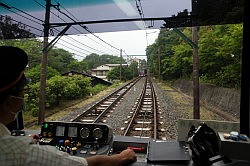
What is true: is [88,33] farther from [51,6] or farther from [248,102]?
[248,102]

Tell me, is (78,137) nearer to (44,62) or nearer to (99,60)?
(44,62)

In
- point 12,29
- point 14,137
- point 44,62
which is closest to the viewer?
point 14,137

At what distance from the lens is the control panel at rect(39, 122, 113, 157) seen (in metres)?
1.51

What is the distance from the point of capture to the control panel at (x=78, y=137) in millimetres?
1508

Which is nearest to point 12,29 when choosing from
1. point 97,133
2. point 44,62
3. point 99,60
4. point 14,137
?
point 44,62

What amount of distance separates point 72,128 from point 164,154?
708 mm

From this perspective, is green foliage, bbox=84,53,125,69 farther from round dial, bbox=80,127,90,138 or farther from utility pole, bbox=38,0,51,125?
round dial, bbox=80,127,90,138

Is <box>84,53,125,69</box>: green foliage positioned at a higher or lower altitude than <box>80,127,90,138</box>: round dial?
higher

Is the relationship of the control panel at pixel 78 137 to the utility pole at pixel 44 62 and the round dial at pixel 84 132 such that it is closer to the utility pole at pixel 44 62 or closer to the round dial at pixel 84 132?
the round dial at pixel 84 132

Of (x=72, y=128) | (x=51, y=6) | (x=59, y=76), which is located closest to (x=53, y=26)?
(x=51, y=6)

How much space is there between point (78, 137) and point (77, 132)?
0.12 ft

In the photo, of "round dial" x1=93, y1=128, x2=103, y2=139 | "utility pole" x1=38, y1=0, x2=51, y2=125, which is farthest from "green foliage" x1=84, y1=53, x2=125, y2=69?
"round dial" x1=93, y1=128, x2=103, y2=139

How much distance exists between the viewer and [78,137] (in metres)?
1.59

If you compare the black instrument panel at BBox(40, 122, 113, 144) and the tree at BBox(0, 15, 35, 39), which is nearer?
the black instrument panel at BBox(40, 122, 113, 144)
